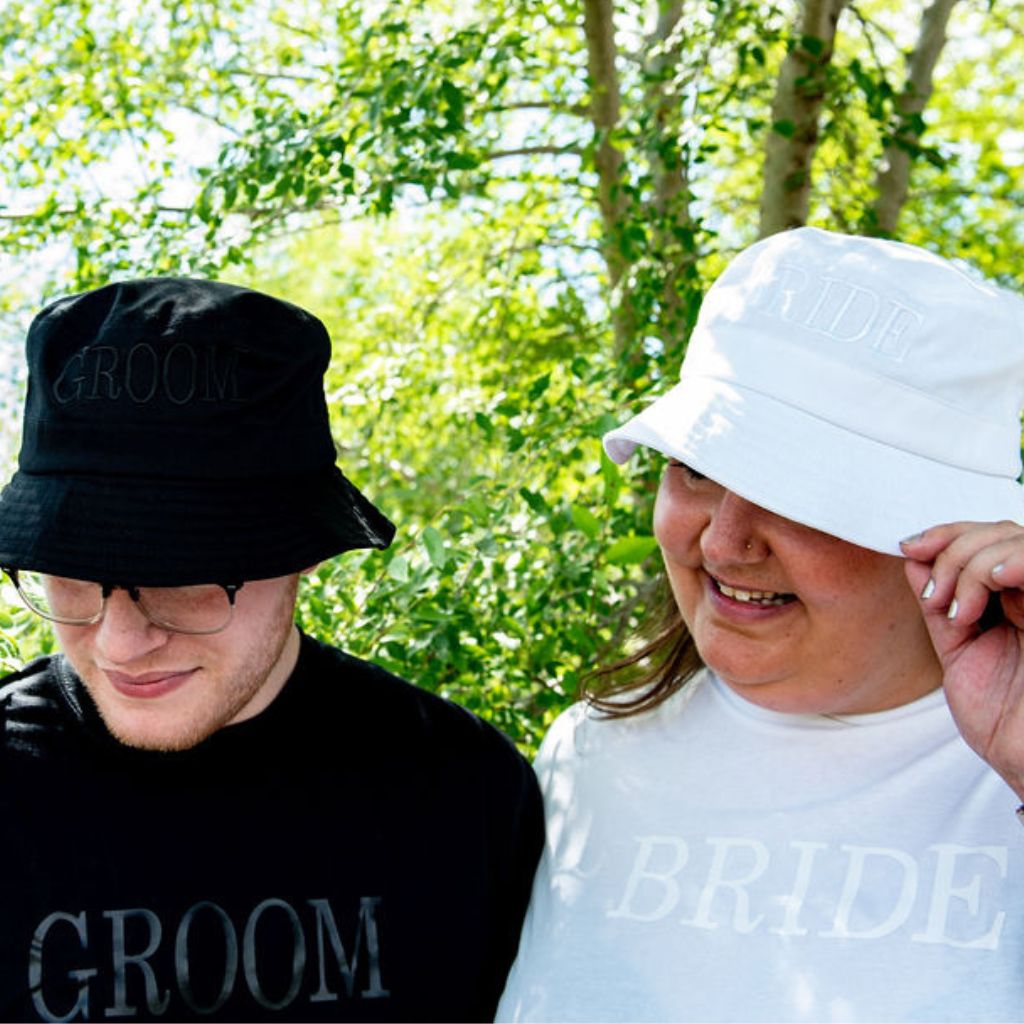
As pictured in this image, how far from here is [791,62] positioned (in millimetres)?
4789

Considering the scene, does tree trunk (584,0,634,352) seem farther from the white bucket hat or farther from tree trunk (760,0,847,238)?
the white bucket hat

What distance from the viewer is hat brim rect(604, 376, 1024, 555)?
1.79m

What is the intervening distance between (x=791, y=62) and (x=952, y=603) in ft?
11.5

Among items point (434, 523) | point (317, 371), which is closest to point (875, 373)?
point (317, 371)

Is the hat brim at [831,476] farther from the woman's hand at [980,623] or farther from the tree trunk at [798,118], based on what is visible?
the tree trunk at [798,118]

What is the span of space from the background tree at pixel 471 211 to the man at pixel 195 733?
64 centimetres

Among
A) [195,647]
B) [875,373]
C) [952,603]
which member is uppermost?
[875,373]

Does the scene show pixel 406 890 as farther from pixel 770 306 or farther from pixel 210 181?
pixel 210 181

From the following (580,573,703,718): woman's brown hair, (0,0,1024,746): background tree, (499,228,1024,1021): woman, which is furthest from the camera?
(0,0,1024,746): background tree

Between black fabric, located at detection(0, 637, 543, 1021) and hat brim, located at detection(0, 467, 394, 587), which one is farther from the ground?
hat brim, located at detection(0, 467, 394, 587)

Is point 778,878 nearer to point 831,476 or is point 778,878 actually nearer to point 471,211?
point 831,476

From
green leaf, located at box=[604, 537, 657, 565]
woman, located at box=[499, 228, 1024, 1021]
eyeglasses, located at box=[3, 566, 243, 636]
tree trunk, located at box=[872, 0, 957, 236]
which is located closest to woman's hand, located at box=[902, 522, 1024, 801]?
woman, located at box=[499, 228, 1024, 1021]

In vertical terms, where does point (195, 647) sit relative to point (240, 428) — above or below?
below

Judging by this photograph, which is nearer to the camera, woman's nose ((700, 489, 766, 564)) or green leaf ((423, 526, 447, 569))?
woman's nose ((700, 489, 766, 564))
